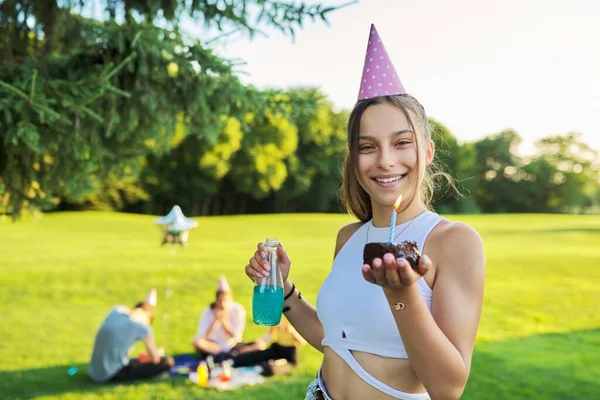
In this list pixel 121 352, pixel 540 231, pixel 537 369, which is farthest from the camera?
pixel 540 231

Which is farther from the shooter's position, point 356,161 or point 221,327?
point 221,327

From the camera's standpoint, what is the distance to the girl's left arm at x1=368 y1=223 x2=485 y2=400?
54.5 inches

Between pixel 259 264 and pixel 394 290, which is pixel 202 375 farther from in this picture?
pixel 394 290

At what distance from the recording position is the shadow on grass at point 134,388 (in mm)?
6104

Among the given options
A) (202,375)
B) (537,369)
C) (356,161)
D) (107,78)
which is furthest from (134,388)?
(356,161)

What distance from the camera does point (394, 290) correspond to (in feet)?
4.41

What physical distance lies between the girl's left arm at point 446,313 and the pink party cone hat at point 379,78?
0.41 metres

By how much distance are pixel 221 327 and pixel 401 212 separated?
5611 mm

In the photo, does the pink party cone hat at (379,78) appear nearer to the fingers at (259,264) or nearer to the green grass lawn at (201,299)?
the fingers at (259,264)

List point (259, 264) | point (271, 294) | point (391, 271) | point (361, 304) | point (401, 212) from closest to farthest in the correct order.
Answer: point (391, 271)
point (361, 304)
point (401, 212)
point (259, 264)
point (271, 294)

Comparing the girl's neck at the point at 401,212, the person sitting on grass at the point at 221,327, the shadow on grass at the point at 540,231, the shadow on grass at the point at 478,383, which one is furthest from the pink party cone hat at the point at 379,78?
the shadow on grass at the point at 540,231

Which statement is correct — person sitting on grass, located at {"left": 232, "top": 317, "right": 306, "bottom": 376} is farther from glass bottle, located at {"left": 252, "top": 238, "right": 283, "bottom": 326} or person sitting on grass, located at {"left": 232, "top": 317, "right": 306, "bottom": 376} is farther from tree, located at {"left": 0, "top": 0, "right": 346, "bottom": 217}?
glass bottle, located at {"left": 252, "top": 238, "right": 283, "bottom": 326}

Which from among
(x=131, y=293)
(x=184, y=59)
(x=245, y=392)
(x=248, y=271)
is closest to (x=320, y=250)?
(x=131, y=293)

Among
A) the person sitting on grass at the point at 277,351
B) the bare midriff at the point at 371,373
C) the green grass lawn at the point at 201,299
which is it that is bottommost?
the green grass lawn at the point at 201,299
